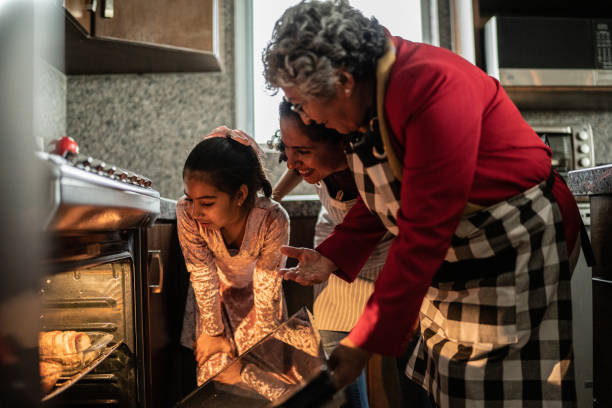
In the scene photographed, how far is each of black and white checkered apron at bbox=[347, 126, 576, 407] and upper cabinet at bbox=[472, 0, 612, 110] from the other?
3.73 feet

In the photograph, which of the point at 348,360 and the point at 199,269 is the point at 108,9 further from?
the point at 348,360

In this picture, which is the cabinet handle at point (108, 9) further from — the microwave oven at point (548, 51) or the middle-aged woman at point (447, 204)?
the microwave oven at point (548, 51)

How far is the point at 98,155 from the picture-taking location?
1802mm

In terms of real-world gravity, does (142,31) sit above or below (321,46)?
above

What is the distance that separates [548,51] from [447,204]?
1.48 metres

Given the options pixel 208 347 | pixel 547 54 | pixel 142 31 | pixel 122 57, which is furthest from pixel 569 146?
pixel 122 57

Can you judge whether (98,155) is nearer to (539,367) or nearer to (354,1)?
(354,1)

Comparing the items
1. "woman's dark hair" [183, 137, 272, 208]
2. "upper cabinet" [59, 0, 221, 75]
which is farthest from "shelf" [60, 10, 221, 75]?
"woman's dark hair" [183, 137, 272, 208]

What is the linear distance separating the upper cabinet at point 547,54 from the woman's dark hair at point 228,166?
101cm

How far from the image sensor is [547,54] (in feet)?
5.33

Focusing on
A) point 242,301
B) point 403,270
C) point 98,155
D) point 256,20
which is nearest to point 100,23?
point 98,155

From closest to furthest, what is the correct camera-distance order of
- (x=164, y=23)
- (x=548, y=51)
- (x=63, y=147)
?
1. (x=63, y=147)
2. (x=164, y=23)
3. (x=548, y=51)

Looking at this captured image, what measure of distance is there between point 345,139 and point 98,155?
1457 millimetres

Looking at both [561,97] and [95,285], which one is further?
[561,97]
